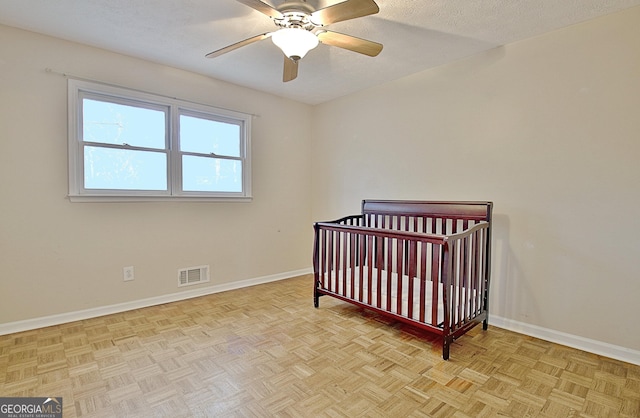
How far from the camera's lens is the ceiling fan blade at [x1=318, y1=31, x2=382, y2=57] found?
186 centimetres

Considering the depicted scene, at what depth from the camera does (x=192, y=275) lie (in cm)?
329

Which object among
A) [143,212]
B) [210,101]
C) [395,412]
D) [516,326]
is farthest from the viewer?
[210,101]

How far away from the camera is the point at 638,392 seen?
170cm

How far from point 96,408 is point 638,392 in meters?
2.88

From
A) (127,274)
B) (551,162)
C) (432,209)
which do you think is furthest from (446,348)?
(127,274)

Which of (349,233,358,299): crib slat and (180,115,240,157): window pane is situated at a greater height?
(180,115,240,157): window pane

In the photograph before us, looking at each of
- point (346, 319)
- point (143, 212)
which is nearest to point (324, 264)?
point (346, 319)

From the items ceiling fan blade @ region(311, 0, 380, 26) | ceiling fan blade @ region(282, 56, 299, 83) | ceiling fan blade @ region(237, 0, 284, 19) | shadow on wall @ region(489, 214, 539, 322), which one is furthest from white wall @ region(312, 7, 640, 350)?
ceiling fan blade @ region(237, 0, 284, 19)

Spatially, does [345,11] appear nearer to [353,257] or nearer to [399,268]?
[399,268]

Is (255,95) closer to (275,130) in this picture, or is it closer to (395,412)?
(275,130)

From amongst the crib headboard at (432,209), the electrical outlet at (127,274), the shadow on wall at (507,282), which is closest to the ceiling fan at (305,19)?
the crib headboard at (432,209)

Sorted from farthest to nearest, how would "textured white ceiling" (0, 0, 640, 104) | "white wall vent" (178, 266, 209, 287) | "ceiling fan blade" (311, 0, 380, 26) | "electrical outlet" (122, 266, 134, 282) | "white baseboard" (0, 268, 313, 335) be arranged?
"white wall vent" (178, 266, 209, 287) → "electrical outlet" (122, 266, 134, 282) → "white baseboard" (0, 268, 313, 335) → "textured white ceiling" (0, 0, 640, 104) → "ceiling fan blade" (311, 0, 380, 26)

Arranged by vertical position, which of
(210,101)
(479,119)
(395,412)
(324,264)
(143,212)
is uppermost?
(210,101)

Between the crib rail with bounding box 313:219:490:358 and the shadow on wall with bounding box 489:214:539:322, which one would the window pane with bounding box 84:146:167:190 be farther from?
the shadow on wall with bounding box 489:214:539:322
